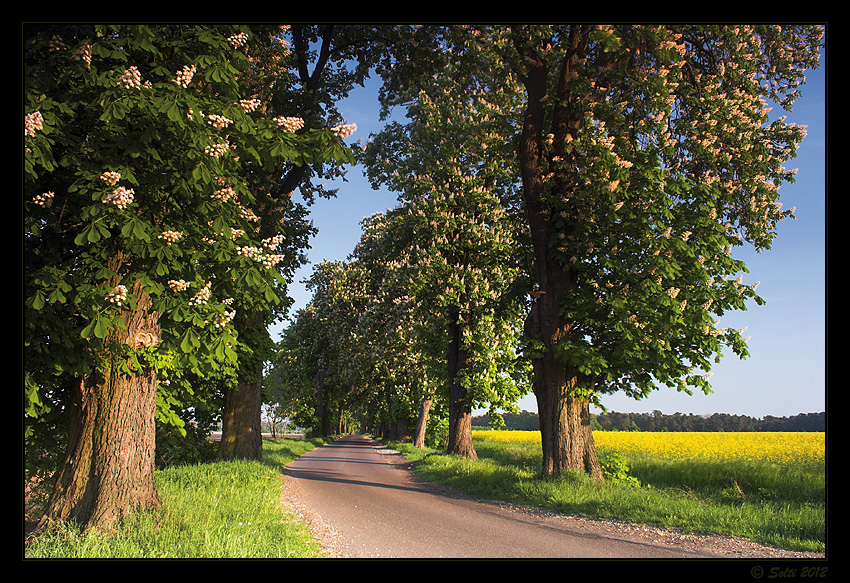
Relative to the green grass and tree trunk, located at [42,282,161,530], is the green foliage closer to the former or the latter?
tree trunk, located at [42,282,161,530]

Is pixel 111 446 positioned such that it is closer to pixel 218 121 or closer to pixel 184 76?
pixel 218 121

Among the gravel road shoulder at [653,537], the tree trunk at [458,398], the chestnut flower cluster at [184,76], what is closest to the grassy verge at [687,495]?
the gravel road shoulder at [653,537]

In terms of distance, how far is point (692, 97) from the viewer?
1080 cm

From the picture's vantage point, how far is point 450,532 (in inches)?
278

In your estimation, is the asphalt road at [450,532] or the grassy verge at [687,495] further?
the grassy verge at [687,495]

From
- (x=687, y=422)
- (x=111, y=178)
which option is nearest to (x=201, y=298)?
(x=111, y=178)

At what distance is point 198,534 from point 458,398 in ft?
45.2

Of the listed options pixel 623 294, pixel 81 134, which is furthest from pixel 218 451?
pixel 623 294

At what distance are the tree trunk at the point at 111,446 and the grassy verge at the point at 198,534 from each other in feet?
1.21

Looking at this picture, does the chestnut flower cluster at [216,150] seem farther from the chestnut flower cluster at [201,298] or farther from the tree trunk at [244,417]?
the tree trunk at [244,417]

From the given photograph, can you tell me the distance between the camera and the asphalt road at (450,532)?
233 inches

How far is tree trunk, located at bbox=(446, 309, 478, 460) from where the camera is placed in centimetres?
1850

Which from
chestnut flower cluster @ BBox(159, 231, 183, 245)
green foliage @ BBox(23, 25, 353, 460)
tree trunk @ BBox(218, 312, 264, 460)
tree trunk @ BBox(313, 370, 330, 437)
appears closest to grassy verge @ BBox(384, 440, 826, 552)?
tree trunk @ BBox(218, 312, 264, 460)
